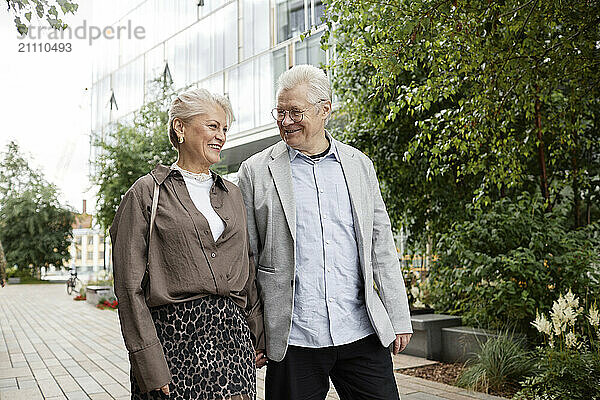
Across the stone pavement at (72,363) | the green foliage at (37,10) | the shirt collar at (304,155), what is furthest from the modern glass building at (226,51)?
the shirt collar at (304,155)

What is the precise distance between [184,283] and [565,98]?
17.0 feet

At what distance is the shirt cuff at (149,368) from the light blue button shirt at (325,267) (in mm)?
540

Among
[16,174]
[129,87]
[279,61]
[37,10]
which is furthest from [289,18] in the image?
[16,174]

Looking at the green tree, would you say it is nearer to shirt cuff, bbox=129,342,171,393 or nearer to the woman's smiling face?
the woman's smiling face

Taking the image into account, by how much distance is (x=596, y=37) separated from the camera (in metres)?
4.43

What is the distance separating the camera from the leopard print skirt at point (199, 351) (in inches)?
77.0

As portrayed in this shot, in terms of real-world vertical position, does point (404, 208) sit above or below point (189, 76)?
below

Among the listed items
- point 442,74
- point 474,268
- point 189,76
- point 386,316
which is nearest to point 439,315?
point 474,268

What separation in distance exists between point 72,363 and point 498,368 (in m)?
5.01

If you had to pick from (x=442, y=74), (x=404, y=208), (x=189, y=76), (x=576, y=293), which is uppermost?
(x=189, y=76)

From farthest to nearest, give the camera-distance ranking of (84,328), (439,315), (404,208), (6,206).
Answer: (6,206) < (84,328) < (404,208) < (439,315)

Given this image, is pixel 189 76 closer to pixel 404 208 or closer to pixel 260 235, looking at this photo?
pixel 404 208

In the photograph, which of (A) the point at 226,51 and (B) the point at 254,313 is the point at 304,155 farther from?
(A) the point at 226,51

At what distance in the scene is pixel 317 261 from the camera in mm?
2303
